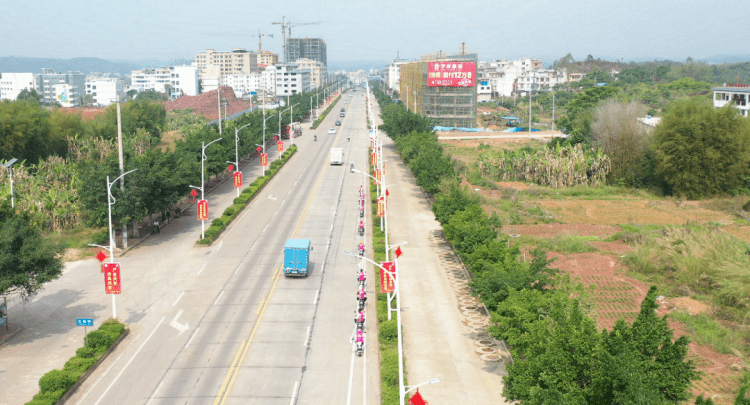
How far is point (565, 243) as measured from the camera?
46.7 metres

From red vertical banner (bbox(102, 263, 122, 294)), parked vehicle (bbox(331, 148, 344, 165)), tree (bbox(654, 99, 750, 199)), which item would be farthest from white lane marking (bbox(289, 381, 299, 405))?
parked vehicle (bbox(331, 148, 344, 165))

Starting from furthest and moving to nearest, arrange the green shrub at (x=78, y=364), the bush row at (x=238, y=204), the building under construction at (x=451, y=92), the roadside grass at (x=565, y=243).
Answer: the building under construction at (x=451, y=92)
the bush row at (x=238, y=204)
the roadside grass at (x=565, y=243)
the green shrub at (x=78, y=364)

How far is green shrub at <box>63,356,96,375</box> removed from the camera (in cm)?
2709

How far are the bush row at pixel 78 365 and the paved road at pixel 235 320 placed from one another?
0.61m

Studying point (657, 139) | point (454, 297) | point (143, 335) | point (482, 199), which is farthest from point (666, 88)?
point (143, 335)

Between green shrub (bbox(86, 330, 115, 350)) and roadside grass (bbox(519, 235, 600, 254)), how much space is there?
29.0 m

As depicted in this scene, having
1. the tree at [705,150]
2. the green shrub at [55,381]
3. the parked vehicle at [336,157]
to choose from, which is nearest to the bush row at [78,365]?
the green shrub at [55,381]

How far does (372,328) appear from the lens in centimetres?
3309

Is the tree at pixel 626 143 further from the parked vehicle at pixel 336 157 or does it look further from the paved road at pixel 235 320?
the paved road at pixel 235 320

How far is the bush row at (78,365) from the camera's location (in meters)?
24.8

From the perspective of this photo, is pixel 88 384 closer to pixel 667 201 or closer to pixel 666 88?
pixel 667 201

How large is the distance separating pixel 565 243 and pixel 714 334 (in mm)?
16091

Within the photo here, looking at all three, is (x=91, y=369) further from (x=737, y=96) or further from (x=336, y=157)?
(x=737, y=96)

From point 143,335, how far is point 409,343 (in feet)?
43.7
